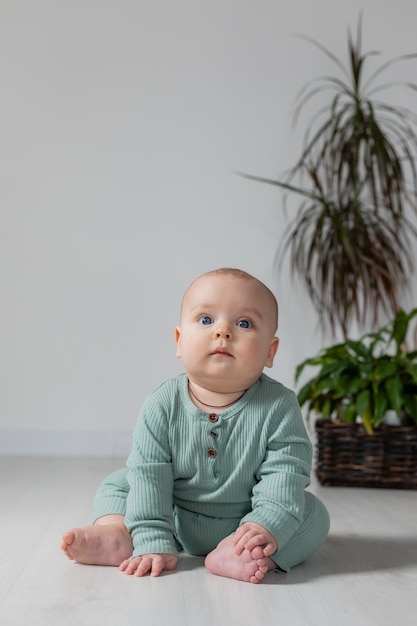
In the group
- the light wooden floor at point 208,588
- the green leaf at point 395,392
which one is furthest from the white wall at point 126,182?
the light wooden floor at point 208,588

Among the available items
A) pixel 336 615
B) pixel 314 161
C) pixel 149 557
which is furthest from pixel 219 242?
pixel 336 615

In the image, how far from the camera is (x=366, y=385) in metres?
3.24

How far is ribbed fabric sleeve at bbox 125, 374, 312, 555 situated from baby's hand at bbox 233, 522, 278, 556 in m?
0.05

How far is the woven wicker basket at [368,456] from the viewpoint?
3.20 meters

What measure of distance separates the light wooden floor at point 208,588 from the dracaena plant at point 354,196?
5.17ft

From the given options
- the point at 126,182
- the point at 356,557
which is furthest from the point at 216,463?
the point at 126,182

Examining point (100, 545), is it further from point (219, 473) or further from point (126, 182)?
point (126, 182)

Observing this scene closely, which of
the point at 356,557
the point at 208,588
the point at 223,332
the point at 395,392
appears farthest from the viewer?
the point at 395,392

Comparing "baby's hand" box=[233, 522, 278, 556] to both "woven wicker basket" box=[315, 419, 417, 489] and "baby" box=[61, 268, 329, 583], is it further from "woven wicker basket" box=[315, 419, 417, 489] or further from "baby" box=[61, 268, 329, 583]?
"woven wicker basket" box=[315, 419, 417, 489]

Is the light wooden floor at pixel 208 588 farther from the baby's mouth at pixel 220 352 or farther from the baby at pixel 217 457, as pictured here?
the baby's mouth at pixel 220 352

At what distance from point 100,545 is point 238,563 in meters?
0.30

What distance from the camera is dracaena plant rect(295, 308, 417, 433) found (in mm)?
3170

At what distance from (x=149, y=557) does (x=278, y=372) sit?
2.29 m

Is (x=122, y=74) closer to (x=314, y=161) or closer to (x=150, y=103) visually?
(x=150, y=103)
